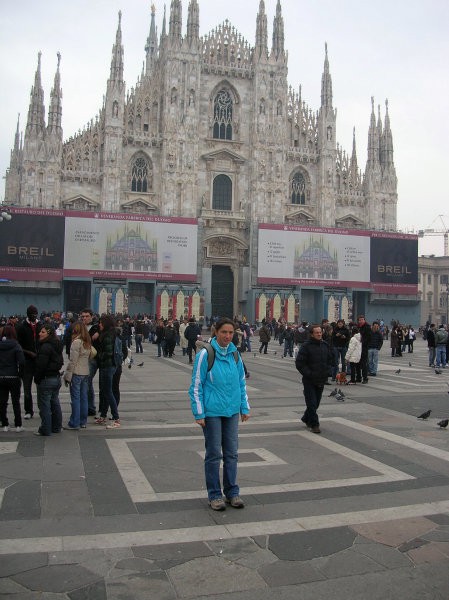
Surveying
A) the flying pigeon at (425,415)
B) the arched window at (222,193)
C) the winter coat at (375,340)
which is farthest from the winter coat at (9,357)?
the arched window at (222,193)

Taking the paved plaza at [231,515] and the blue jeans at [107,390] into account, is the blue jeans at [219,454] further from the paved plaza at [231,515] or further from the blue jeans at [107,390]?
the blue jeans at [107,390]

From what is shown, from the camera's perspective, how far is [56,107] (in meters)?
40.5

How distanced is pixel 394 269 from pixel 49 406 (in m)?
40.6

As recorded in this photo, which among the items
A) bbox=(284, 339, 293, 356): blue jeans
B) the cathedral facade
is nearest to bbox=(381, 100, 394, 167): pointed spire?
the cathedral facade

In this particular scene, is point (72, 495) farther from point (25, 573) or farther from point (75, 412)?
point (75, 412)

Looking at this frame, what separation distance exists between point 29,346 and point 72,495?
4228 mm

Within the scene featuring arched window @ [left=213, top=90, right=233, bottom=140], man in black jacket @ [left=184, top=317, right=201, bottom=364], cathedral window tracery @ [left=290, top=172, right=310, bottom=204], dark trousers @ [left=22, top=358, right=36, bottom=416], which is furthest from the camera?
cathedral window tracery @ [left=290, top=172, right=310, bottom=204]

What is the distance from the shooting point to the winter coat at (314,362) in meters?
8.09

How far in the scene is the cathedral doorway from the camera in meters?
43.8

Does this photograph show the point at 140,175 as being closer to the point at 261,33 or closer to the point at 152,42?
the point at 261,33

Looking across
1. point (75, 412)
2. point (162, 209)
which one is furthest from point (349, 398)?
point (162, 209)

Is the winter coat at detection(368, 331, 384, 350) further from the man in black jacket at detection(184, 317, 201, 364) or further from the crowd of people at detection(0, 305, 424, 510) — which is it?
the man in black jacket at detection(184, 317, 201, 364)

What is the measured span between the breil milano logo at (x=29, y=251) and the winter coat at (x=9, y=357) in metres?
31.0

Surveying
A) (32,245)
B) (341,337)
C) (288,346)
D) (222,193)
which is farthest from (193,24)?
(341,337)
